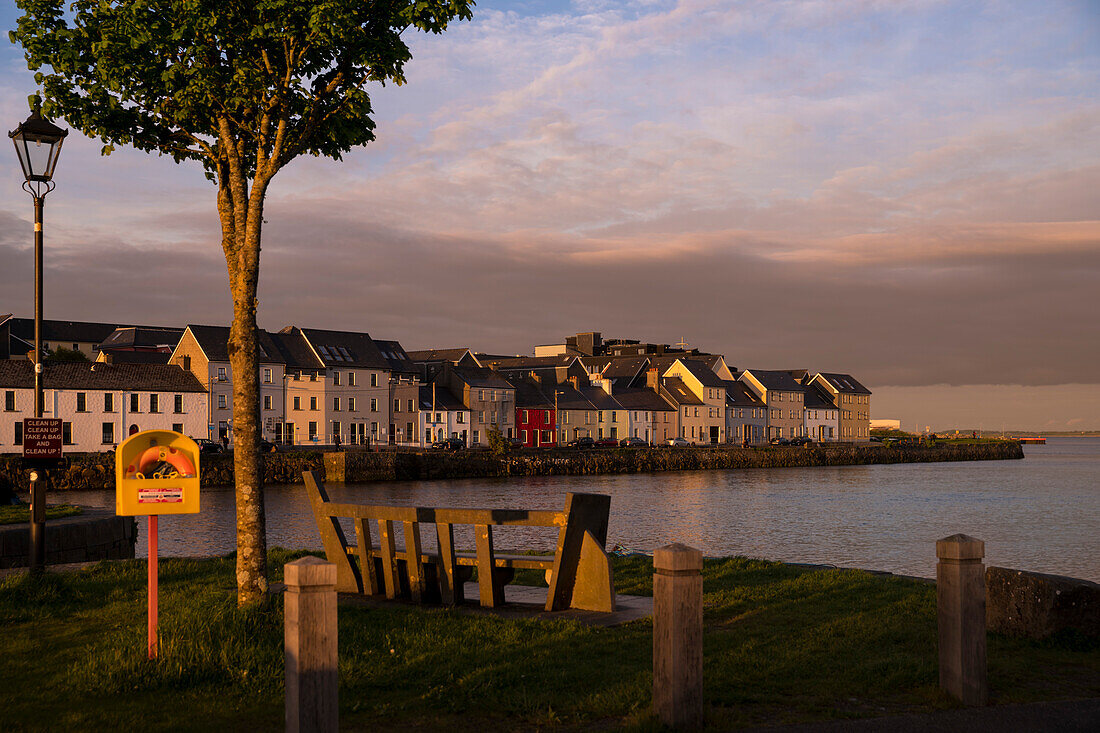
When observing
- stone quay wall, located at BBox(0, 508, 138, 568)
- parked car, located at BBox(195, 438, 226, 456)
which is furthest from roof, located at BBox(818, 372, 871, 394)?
stone quay wall, located at BBox(0, 508, 138, 568)

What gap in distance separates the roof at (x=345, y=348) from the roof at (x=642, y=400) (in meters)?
36.3

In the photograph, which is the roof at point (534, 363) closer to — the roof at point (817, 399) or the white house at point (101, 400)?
the roof at point (817, 399)

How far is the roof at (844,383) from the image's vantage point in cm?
16638

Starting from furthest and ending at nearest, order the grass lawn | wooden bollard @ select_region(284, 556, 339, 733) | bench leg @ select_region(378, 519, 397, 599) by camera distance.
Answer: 1. bench leg @ select_region(378, 519, 397, 599)
2. the grass lawn
3. wooden bollard @ select_region(284, 556, 339, 733)

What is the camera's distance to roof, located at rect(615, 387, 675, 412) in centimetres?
12924

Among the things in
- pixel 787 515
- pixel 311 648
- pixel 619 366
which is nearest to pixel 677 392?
pixel 619 366

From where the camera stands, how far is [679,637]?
6.48 metres

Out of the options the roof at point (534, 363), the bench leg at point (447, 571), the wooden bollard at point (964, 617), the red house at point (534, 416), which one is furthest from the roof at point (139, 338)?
the wooden bollard at point (964, 617)

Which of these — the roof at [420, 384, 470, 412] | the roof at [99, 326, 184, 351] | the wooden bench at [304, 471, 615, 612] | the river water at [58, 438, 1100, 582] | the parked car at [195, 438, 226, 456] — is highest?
the roof at [99, 326, 184, 351]

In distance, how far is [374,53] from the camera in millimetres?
11164

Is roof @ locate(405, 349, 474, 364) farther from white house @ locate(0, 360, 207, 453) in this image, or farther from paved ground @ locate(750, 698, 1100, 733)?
paved ground @ locate(750, 698, 1100, 733)

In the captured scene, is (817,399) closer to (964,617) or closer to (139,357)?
(139,357)

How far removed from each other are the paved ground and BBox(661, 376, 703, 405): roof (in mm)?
126836

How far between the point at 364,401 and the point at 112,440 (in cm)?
2690
